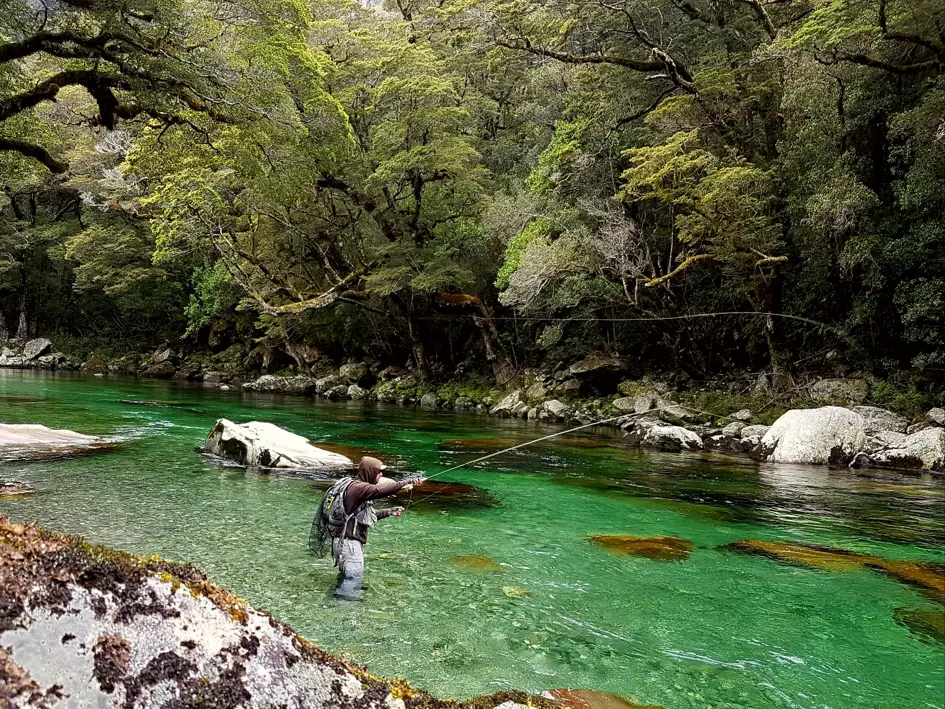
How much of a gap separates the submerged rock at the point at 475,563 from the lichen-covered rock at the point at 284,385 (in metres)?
24.8

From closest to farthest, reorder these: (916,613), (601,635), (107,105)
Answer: (601,635) < (916,613) < (107,105)

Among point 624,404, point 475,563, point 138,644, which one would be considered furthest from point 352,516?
point 624,404

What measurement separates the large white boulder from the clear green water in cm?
134

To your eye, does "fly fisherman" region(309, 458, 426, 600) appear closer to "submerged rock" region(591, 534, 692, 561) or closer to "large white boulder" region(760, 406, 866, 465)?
"submerged rock" region(591, 534, 692, 561)

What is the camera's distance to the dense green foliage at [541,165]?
12.3 meters

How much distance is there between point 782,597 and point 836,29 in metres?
13.5

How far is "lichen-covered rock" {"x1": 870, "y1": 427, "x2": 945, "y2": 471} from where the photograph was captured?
1241 cm

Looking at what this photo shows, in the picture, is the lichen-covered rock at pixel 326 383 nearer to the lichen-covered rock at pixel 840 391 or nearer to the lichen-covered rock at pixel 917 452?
the lichen-covered rock at pixel 840 391

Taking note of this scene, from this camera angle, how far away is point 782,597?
5.52m

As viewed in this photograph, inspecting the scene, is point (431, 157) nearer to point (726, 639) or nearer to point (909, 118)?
point (909, 118)

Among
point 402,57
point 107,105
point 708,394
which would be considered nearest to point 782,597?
point 107,105

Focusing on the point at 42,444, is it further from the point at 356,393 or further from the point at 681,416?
the point at 356,393

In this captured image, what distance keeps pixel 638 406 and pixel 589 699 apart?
1687 cm

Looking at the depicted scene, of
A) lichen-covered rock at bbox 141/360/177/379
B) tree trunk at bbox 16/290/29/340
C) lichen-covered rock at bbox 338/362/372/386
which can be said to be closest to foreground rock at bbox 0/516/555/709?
lichen-covered rock at bbox 338/362/372/386
